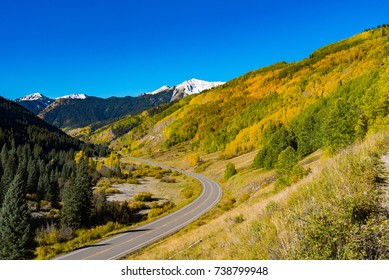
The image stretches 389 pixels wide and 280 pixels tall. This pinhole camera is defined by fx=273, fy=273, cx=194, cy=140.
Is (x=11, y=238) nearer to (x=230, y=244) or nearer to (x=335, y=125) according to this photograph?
(x=230, y=244)

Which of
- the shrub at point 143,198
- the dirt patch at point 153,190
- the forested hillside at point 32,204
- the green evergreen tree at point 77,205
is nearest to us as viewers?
the forested hillside at point 32,204

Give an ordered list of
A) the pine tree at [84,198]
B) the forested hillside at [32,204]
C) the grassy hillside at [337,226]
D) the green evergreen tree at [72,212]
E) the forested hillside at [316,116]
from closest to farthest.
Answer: the grassy hillside at [337,226] < the forested hillside at [316,116] < the forested hillside at [32,204] < the green evergreen tree at [72,212] < the pine tree at [84,198]

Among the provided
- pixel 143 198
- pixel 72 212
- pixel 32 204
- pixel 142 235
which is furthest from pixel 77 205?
pixel 143 198

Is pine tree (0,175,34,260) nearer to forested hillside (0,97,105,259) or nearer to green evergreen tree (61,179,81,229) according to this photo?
forested hillside (0,97,105,259)

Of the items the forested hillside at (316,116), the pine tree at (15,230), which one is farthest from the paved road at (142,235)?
the forested hillside at (316,116)

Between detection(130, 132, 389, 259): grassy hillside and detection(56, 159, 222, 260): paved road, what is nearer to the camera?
→ detection(130, 132, 389, 259): grassy hillside

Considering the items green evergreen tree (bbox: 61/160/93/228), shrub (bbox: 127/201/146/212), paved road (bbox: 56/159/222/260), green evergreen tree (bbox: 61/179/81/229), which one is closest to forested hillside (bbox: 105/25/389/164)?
paved road (bbox: 56/159/222/260)

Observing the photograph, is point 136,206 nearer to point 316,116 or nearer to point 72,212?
point 72,212

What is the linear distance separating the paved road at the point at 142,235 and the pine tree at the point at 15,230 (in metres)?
5.23

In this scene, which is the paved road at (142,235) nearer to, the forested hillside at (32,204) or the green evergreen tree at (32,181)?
the forested hillside at (32,204)

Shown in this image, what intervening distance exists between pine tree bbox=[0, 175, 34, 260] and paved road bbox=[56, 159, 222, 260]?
206 inches

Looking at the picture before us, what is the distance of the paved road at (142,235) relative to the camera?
3231 centimetres

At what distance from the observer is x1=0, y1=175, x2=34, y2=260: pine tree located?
32.1m
